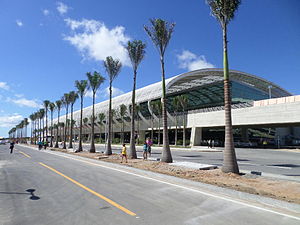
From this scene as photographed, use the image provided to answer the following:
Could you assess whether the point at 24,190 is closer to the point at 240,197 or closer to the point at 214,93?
the point at 240,197

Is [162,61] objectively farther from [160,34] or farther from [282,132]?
[282,132]

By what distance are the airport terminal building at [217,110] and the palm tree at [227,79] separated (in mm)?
27645

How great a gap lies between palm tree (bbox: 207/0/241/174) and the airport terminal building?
2764cm

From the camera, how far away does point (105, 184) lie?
30.2 feet

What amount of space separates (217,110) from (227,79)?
35421 mm

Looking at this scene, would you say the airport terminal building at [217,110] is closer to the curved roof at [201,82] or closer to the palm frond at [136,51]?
the curved roof at [201,82]

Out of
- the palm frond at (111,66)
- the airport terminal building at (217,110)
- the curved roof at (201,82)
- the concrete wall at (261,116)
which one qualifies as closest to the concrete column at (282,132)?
the airport terminal building at (217,110)

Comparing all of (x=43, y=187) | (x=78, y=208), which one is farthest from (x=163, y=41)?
(x=78, y=208)

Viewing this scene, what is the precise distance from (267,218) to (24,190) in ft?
25.4

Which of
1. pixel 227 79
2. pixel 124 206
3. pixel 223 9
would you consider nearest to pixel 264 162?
pixel 227 79

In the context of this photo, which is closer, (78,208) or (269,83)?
(78,208)

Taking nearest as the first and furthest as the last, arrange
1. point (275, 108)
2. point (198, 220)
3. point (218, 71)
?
1. point (198, 220)
2. point (275, 108)
3. point (218, 71)

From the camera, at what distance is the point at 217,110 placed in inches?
1821

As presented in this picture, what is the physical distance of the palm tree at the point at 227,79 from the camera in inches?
444
